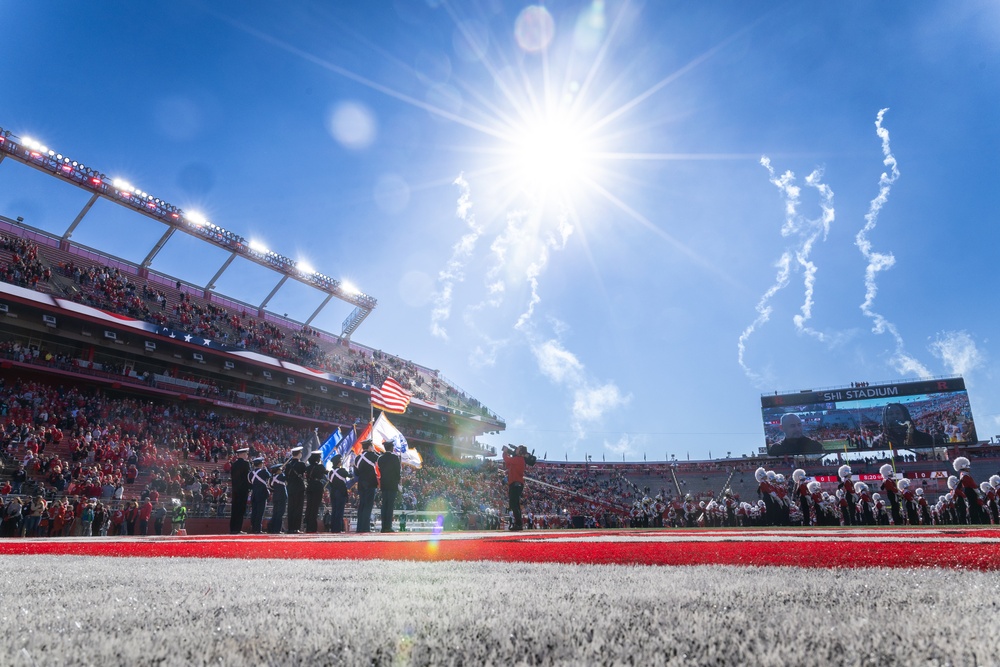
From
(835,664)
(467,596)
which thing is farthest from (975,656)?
(467,596)

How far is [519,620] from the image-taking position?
170 centimetres

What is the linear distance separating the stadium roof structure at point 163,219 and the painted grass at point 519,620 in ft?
127

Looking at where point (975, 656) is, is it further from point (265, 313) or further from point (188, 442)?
point (265, 313)

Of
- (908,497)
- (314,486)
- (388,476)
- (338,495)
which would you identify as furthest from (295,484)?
(908,497)

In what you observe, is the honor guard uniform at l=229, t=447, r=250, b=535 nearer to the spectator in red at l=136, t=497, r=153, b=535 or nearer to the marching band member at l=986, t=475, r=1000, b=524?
the spectator in red at l=136, t=497, r=153, b=535

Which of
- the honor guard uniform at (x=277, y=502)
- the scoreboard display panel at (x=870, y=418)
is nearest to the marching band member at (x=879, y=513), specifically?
the honor guard uniform at (x=277, y=502)

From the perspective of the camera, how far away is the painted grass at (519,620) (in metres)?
1.33

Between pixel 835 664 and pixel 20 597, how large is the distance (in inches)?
119

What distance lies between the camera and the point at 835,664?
3.98ft

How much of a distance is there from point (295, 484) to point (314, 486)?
2.29ft

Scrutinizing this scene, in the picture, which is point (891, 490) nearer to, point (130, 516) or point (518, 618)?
point (518, 618)

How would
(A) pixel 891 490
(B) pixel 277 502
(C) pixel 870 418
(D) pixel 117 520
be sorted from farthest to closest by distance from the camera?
1. (C) pixel 870 418
2. (D) pixel 117 520
3. (A) pixel 891 490
4. (B) pixel 277 502

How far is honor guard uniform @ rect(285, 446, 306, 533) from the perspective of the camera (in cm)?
1372

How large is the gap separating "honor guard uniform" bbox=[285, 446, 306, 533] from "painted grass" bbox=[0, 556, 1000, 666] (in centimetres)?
Answer: 1127
